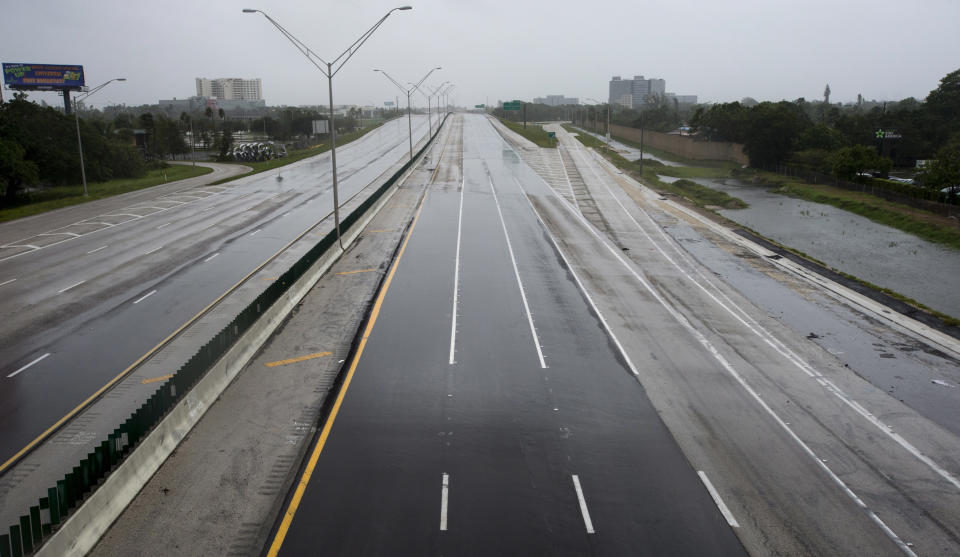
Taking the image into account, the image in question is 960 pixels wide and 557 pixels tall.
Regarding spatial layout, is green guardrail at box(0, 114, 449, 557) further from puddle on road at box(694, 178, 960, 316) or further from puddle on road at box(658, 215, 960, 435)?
puddle on road at box(694, 178, 960, 316)

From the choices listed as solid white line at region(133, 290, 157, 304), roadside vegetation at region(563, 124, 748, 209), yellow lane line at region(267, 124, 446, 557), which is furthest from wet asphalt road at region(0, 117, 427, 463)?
roadside vegetation at region(563, 124, 748, 209)

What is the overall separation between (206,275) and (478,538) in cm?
2105

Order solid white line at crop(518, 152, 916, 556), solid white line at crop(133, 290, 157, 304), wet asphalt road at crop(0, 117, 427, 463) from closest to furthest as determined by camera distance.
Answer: solid white line at crop(518, 152, 916, 556), wet asphalt road at crop(0, 117, 427, 463), solid white line at crop(133, 290, 157, 304)

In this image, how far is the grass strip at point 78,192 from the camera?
4517cm

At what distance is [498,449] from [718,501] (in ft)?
14.6

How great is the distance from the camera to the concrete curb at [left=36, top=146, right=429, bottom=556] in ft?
32.5

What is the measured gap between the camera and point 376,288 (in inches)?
1017

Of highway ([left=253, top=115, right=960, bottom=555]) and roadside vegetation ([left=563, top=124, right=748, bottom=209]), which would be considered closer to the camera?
highway ([left=253, top=115, right=960, bottom=555])

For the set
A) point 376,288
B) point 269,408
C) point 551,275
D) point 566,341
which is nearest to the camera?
point 269,408

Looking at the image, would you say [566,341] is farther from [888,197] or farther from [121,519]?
[888,197]

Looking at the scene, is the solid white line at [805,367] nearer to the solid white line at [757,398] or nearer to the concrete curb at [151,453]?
the solid white line at [757,398]

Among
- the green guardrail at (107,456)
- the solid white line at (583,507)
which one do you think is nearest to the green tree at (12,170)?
the green guardrail at (107,456)

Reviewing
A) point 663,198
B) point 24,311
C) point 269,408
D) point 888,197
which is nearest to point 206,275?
point 24,311

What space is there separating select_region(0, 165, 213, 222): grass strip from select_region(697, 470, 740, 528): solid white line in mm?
46646
